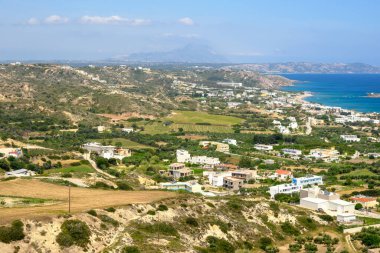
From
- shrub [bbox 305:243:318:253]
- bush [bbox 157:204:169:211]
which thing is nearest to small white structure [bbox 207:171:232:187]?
shrub [bbox 305:243:318:253]

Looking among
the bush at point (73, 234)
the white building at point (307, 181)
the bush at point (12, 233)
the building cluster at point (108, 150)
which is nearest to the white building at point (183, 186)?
the white building at point (307, 181)

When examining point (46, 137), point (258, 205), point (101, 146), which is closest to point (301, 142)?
point (101, 146)

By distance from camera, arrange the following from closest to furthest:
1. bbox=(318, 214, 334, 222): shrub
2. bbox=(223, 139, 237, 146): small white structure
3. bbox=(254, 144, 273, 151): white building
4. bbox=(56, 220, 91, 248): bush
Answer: bbox=(56, 220, 91, 248): bush, bbox=(318, 214, 334, 222): shrub, bbox=(254, 144, 273, 151): white building, bbox=(223, 139, 237, 146): small white structure

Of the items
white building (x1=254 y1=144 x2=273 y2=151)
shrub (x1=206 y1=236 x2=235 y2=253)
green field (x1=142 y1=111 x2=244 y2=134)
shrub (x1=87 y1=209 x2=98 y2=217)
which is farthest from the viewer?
green field (x1=142 y1=111 x2=244 y2=134)

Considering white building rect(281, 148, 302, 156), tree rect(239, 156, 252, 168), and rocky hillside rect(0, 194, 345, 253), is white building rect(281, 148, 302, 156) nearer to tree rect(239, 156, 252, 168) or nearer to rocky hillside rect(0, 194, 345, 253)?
tree rect(239, 156, 252, 168)

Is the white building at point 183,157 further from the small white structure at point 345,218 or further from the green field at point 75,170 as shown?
the small white structure at point 345,218

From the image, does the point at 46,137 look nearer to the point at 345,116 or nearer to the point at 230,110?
the point at 230,110

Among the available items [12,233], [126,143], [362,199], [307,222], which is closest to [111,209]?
[12,233]
